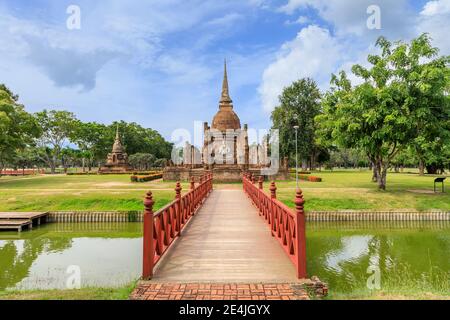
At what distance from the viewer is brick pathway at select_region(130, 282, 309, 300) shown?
484cm

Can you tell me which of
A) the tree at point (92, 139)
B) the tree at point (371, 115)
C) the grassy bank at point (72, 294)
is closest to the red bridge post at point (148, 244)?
the grassy bank at point (72, 294)

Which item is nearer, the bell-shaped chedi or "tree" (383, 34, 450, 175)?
"tree" (383, 34, 450, 175)

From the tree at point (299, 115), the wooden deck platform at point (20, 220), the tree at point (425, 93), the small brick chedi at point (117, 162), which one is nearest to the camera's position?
the wooden deck platform at point (20, 220)

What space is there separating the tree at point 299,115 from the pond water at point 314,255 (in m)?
34.9

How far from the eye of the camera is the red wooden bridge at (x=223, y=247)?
18.4ft

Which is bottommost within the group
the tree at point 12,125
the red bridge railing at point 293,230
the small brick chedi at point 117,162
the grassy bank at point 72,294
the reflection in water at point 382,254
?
the reflection in water at point 382,254

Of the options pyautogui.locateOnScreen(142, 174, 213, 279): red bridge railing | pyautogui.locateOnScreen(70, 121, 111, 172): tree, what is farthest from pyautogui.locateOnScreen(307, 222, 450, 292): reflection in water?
pyautogui.locateOnScreen(70, 121, 111, 172): tree

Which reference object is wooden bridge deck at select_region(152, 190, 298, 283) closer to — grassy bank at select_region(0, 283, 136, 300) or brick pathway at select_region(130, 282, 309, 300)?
brick pathway at select_region(130, 282, 309, 300)

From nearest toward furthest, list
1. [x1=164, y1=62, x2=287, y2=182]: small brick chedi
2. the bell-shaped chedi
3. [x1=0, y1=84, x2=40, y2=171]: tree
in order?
[x1=0, y1=84, x2=40, y2=171]: tree
[x1=164, y1=62, x2=287, y2=182]: small brick chedi
the bell-shaped chedi

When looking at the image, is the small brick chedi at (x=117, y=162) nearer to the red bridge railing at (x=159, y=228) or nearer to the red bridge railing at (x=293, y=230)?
the red bridge railing at (x=159, y=228)

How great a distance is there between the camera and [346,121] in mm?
19500

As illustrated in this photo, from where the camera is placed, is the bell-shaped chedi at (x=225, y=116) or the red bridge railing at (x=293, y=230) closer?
the red bridge railing at (x=293, y=230)

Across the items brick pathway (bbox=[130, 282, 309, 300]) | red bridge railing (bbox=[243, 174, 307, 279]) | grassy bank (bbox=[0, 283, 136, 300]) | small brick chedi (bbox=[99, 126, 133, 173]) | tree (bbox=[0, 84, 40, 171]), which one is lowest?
grassy bank (bbox=[0, 283, 136, 300])

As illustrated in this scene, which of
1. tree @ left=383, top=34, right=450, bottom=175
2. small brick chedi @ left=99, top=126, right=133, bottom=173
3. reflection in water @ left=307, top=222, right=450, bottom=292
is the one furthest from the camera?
small brick chedi @ left=99, top=126, right=133, bottom=173
